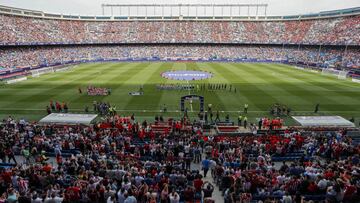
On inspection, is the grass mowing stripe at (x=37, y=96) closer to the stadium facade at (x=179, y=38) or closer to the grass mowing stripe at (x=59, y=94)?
the grass mowing stripe at (x=59, y=94)

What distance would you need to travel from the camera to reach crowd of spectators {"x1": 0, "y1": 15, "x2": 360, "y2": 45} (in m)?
75.0

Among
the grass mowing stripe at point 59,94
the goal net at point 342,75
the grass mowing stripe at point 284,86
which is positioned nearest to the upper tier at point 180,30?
the goal net at point 342,75

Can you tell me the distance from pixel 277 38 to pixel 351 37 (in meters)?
26.1

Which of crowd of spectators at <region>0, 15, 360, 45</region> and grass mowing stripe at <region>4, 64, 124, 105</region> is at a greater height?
crowd of spectators at <region>0, 15, 360, 45</region>

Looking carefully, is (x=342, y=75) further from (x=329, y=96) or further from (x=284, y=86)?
(x=329, y=96)

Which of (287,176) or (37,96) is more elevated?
(287,176)

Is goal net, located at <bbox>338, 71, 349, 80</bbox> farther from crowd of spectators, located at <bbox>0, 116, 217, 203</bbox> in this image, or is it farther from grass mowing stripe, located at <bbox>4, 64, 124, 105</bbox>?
grass mowing stripe, located at <bbox>4, 64, 124, 105</bbox>

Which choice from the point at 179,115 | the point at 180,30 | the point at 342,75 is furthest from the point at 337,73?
the point at 180,30

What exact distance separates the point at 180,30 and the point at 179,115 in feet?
236

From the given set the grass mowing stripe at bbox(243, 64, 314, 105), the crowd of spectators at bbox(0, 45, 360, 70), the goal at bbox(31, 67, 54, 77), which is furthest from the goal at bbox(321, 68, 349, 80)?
the goal at bbox(31, 67, 54, 77)

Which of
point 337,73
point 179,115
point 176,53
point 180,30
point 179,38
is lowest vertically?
point 179,115

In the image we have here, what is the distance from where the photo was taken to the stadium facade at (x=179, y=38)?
6806 centimetres

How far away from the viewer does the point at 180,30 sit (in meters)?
95.6

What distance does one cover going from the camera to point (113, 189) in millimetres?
10055
